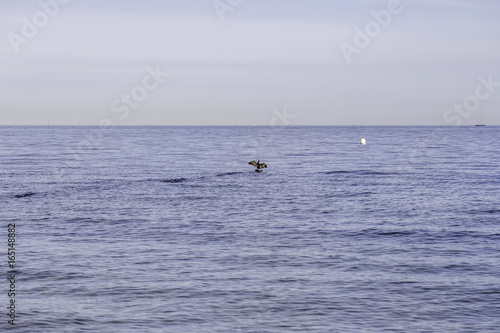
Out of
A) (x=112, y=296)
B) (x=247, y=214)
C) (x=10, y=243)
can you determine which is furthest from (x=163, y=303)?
(x=247, y=214)

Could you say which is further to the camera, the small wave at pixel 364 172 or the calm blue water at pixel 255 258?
the small wave at pixel 364 172

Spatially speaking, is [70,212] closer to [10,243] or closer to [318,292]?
[10,243]

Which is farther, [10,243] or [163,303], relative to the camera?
[10,243]

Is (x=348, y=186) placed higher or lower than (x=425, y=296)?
higher

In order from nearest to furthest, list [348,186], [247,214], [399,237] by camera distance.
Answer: [399,237] → [247,214] → [348,186]

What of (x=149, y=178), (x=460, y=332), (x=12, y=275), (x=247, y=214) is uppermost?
(x=149, y=178)

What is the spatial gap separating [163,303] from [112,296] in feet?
6.67

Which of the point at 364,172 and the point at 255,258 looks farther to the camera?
the point at 364,172

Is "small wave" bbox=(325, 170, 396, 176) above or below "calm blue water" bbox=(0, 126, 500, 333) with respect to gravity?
above

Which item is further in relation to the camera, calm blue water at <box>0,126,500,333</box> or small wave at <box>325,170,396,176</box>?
small wave at <box>325,170,396,176</box>

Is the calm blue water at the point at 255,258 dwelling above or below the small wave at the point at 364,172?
below

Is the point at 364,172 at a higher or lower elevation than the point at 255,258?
higher

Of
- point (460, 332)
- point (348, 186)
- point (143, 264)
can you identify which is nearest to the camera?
point (460, 332)

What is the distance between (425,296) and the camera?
21078 mm
